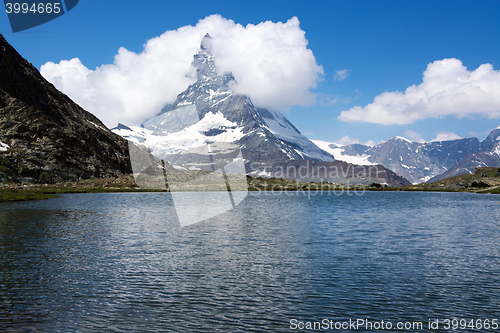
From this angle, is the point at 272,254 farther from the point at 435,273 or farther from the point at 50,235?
the point at 50,235

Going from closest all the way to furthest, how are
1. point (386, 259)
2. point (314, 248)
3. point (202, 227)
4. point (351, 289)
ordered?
1. point (351, 289)
2. point (386, 259)
3. point (314, 248)
4. point (202, 227)

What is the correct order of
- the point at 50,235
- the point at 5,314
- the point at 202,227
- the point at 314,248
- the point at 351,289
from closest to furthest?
the point at 5,314
the point at 351,289
the point at 314,248
the point at 50,235
the point at 202,227

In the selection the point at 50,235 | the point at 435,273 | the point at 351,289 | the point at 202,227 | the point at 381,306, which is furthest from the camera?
the point at 202,227

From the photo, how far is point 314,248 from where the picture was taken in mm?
41031

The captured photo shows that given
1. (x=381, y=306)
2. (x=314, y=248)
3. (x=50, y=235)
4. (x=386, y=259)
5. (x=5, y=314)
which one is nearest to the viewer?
(x=5, y=314)

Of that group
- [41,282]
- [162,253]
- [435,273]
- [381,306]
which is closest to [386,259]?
[435,273]

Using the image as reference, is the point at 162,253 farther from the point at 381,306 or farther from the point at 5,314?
the point at 381,306

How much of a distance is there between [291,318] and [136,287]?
38.2 feet

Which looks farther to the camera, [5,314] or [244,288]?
[244,288]

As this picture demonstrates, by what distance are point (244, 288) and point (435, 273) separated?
16.4m

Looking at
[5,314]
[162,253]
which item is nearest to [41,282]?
[5,314]

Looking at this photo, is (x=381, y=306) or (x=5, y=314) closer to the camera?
(x=5, y=314)

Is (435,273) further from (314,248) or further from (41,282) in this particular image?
(41,282)

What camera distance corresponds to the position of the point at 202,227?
193ft
